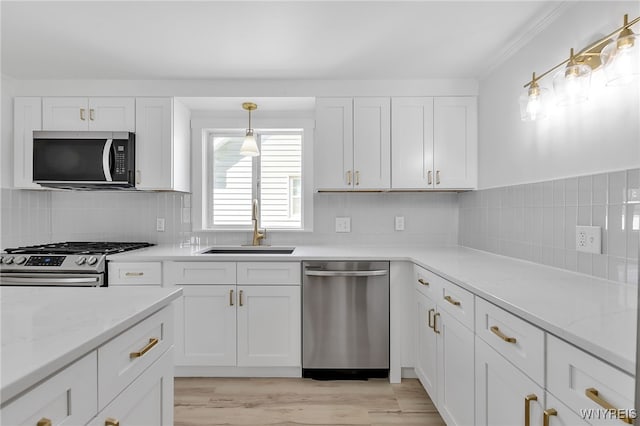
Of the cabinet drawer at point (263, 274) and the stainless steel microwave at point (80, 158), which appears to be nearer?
the cabinet drawer at point (263, 274)

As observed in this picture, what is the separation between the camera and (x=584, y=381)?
0.86 m

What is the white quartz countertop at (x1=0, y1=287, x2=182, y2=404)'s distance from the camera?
2.15 ft

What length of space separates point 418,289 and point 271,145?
182 cm

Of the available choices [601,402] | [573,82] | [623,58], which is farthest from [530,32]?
[601,402]

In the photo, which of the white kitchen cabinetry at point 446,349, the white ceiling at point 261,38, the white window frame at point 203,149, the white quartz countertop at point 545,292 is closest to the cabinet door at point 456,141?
the white ceiling at point 261,38

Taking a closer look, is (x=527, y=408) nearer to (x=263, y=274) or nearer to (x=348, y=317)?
(x=348, y=317)

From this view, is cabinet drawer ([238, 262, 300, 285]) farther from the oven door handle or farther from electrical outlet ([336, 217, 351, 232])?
the oven door handle

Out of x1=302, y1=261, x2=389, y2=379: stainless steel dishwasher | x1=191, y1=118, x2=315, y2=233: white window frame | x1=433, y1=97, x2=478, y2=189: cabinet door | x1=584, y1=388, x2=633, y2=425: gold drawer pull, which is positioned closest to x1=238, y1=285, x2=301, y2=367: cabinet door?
x1=302, y1=261, x2=389, y2=379: stainless steel dishwasher

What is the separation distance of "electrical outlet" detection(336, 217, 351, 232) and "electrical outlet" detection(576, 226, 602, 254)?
68.3 inches

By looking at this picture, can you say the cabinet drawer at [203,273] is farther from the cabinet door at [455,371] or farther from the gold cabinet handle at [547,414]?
the gold cabinet handle at [547,414]

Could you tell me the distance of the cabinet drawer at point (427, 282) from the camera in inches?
75.5

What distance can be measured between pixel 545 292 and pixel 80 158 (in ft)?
10.1

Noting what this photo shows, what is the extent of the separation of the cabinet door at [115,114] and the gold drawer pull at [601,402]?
305 cm

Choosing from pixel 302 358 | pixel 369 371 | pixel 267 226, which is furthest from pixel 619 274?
pixel 267 226
